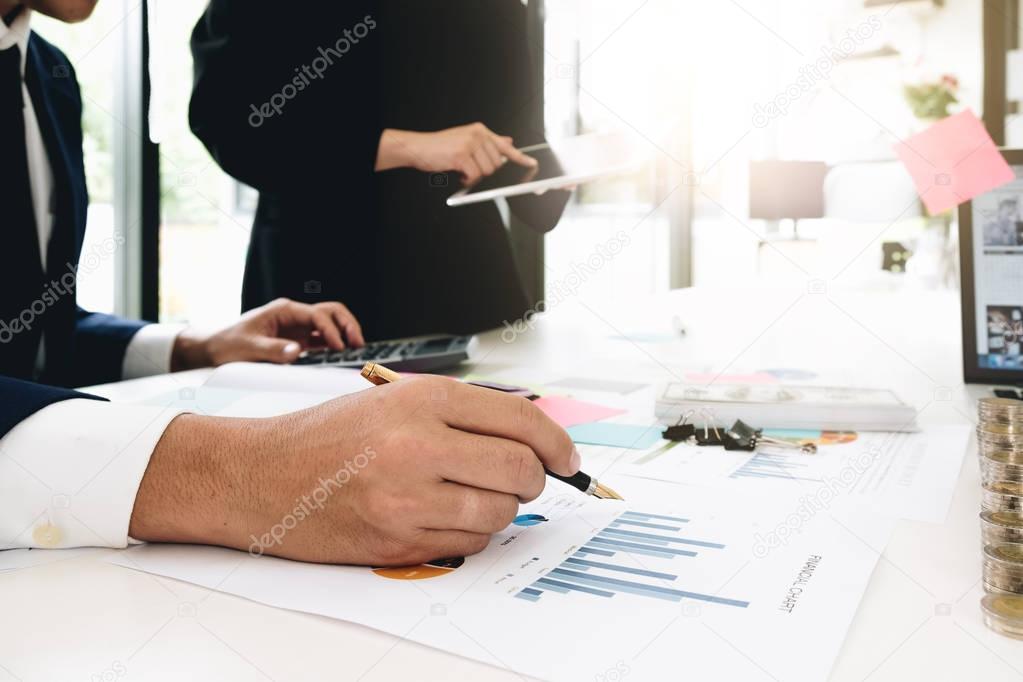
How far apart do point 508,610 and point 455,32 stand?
177 cm

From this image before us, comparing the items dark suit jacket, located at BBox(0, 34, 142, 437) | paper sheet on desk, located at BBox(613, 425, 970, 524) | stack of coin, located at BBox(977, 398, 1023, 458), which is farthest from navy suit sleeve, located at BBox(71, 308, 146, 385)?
stack of coin, located at BBox(977, 398, 1023, 458)

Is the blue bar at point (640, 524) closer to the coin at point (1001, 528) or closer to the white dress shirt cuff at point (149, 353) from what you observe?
the coin at point (1001, 528)

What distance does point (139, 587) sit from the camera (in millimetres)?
491

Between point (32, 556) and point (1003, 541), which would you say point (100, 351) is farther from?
point (1003, 541)

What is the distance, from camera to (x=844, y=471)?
2.39 ft

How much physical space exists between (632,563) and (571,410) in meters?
0.47

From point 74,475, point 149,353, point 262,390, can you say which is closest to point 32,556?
point 74,475

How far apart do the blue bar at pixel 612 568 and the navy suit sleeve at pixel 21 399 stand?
16.0 inches

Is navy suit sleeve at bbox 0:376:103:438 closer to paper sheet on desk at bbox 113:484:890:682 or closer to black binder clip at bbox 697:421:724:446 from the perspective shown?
paper sheet on desk at bbox 113:484:890:682

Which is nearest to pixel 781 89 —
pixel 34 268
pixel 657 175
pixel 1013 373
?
pixel 657 175

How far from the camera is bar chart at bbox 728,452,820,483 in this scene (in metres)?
0.72

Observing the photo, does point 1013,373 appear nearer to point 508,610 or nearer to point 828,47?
point 508,610

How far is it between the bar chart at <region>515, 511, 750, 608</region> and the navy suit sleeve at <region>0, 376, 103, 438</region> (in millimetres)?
390

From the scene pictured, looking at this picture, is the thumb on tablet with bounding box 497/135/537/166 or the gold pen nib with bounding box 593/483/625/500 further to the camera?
the thumb on tablet with bounding box 497/135/537/166
